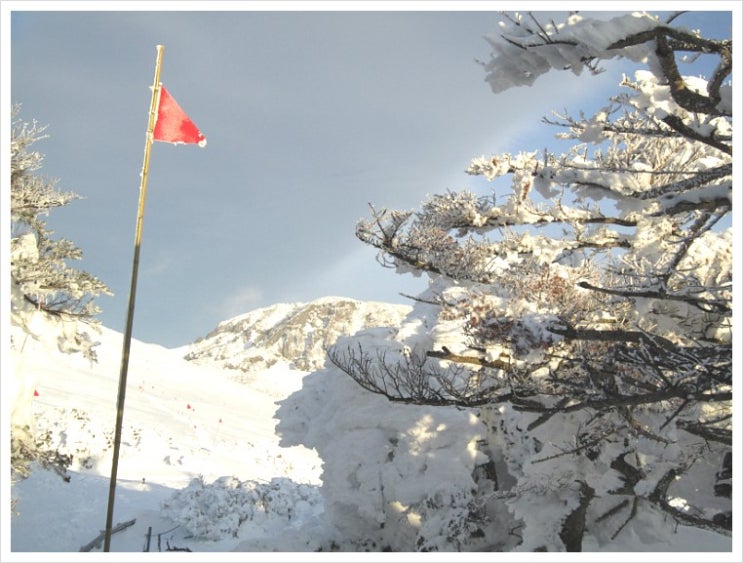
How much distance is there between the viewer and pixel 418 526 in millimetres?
10078

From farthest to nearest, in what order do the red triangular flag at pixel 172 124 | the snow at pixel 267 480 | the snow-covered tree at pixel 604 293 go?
the snow at pixel 267 480 < the red triangular flag at pixel 172 124 < the snow-covered tree at pixel 604 293

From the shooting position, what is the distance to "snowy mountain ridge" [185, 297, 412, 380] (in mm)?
85625

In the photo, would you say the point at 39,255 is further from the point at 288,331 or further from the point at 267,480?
the point at 288,331

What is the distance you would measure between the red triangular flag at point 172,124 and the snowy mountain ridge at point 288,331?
227 feet

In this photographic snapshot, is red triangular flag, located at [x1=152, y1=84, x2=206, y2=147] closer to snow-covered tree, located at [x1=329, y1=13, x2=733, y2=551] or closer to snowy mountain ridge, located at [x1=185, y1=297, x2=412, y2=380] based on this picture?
snow-covered tree, located at [x1=329, y1=13, x2=733, y2=551]

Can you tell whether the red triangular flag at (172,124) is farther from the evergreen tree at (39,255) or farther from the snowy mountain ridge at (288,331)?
the snowy mountain ridge at (288,331)

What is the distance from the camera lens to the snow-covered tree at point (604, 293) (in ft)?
13.5

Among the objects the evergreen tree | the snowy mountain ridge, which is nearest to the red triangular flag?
the evergreen tree

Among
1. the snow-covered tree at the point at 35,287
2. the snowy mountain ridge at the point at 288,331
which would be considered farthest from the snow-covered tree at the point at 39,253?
the snowy mountain ridge at the point at 288,331

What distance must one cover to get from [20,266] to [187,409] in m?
24.3

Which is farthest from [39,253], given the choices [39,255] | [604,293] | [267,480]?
[267,480]

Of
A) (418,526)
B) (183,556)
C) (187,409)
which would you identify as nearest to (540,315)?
(183,556)

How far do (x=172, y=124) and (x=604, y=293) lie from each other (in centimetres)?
636

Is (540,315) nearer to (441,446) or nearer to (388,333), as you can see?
(441,446)
